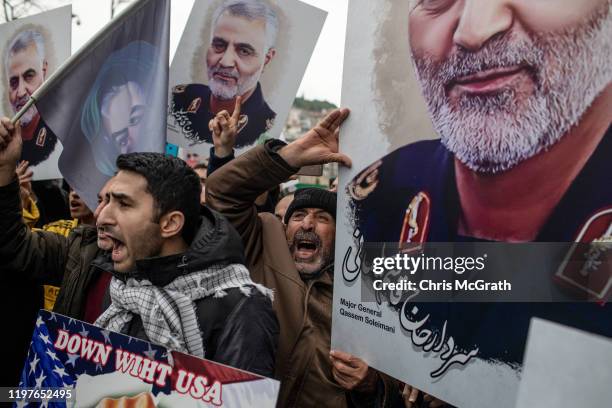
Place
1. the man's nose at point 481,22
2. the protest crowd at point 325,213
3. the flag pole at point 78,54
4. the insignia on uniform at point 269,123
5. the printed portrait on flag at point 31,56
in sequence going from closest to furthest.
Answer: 1. the protest crowd at point 325,213
2. the man's nose at point 481,22
3. the flag pole at point 78,54
4. the insignia on uniform at point 269,123
5. the printed portrait on flag at point 31,56

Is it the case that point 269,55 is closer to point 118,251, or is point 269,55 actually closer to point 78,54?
point 78,54

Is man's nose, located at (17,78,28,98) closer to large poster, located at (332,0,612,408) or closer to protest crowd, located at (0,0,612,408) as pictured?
protest crowd, located at (0,0,612,408)

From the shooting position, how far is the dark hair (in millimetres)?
1839

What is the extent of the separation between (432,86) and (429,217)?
37 centimetres

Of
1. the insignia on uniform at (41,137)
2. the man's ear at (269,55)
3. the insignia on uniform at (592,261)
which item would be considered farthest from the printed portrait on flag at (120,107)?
the insignia on uniform at (592,261)

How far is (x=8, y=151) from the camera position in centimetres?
220

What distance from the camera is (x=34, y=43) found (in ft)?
12.4

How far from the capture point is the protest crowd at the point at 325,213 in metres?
1.29

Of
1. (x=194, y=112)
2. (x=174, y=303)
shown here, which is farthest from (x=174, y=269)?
(x=194, y=112)

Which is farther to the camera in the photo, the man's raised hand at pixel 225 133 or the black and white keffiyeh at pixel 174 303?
the man's raised hand at pixel 225 133

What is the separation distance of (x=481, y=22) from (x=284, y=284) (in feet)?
4.11

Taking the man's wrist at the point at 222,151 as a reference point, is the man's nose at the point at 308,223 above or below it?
below

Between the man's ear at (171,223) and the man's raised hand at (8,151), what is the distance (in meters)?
0.78

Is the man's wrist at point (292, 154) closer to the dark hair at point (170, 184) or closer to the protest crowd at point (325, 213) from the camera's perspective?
the protest crowd at point (325, 213)
